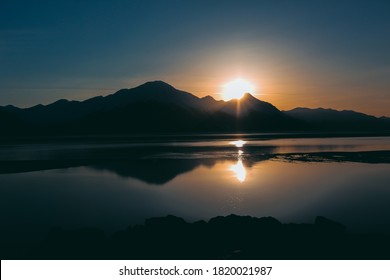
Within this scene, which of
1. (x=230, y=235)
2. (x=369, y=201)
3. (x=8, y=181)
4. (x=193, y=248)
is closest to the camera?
(x=193, y=248)

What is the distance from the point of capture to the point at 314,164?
49.9m

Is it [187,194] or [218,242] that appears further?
[187,194]

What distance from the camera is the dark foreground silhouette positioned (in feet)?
51.5

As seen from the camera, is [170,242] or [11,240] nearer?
[170,242]

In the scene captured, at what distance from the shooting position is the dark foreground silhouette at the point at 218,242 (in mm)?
15695

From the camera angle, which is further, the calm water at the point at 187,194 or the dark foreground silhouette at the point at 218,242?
the calm water at the point at 187,194

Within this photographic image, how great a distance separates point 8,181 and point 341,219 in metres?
30.5

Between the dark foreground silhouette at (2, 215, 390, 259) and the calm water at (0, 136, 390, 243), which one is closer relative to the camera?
the dark foreground silhouette at (2, 215, 390, 259)

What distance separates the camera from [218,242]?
16.9 metres

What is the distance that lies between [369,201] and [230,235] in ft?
44.3
